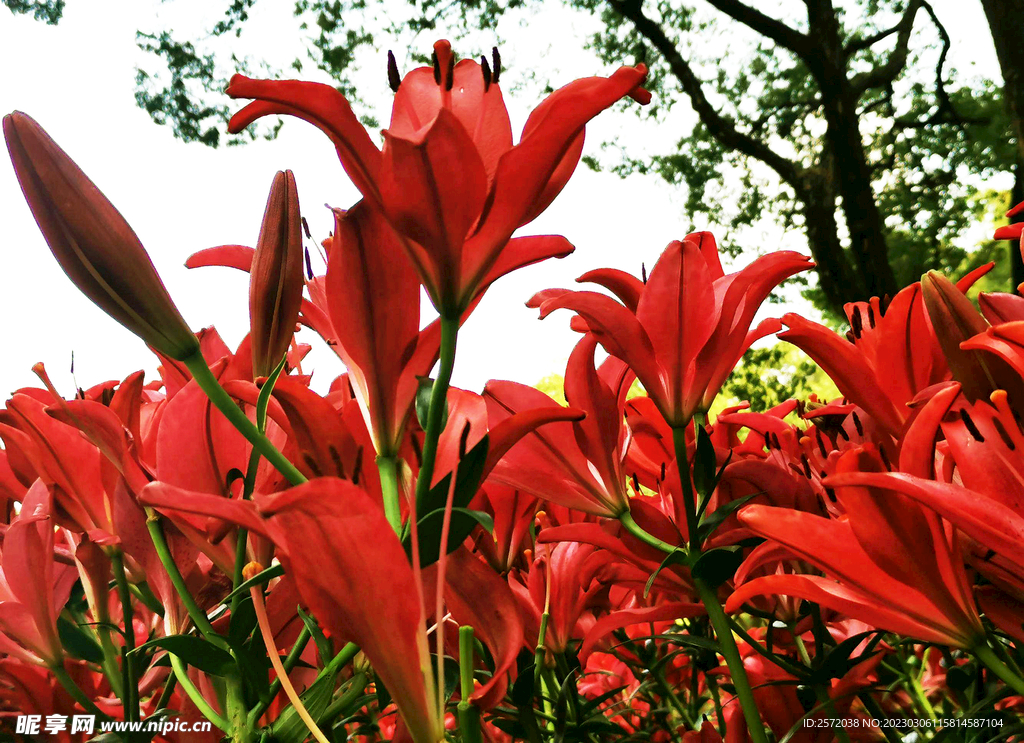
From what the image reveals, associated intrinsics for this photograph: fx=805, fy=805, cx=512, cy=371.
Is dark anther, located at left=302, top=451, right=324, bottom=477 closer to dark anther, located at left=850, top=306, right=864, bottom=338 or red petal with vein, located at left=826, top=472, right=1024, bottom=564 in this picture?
red petal with vein, located at left=826, top=472, right=1024, bottom=564

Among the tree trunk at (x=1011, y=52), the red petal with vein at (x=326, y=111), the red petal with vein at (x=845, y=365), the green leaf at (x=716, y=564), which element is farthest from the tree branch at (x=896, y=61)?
the red petal with vein at (x=326, y=111)

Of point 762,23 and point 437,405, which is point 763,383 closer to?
point 762,23

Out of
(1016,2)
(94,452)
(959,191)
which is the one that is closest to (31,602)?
(94,452)

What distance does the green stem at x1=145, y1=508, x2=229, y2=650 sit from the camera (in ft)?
1.26

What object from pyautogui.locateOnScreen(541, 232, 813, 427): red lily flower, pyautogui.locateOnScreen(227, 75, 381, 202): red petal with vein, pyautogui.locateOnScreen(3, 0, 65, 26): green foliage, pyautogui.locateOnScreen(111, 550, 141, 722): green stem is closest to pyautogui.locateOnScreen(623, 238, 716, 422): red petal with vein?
pyautogui.locateOnScreen(541, 232, 813, 427): red lily flower

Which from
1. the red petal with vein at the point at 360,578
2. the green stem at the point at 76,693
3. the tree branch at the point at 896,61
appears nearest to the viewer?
the red petal with vein at the point at 360,578

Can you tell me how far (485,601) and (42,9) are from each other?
332 inches

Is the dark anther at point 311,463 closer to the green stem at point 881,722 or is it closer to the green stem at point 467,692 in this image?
the green stem at point 467,692

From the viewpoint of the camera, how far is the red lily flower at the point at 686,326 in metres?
0.49

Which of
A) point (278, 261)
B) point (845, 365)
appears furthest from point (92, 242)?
point (845, 365)

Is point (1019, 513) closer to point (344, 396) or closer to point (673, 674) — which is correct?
point (344, 396)

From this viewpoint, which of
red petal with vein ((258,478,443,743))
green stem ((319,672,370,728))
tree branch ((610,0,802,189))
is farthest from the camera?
tree branch ((610,0,802,189))

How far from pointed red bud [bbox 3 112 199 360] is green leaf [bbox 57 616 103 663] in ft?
0.86

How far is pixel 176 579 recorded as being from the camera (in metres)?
0.40
